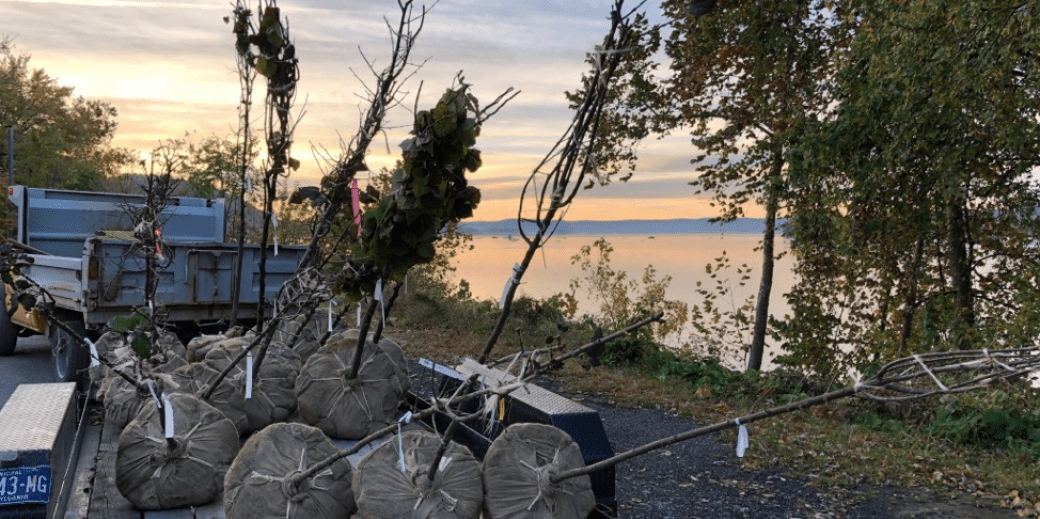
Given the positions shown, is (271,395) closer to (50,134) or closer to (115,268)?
(115,268)

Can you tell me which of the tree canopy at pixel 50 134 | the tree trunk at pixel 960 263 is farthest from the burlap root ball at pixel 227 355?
the tree canopy at pixel 50 134

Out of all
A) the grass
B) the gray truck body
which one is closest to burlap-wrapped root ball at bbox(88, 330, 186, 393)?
the grass

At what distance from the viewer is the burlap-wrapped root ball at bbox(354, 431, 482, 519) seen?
2.09m

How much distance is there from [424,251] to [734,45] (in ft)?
31.5

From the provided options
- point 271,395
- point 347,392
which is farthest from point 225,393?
point 347,392

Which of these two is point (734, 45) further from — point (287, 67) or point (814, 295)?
point (287, 67)

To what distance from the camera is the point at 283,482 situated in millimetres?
2203

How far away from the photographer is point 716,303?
1220 cm

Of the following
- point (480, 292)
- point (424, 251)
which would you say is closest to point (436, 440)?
point (424, 251)

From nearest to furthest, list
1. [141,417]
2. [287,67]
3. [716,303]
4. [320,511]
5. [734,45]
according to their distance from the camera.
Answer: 1. [320,511]
2. [141,417]
3. [287,67]
4. [734,45]
5. [716,303]

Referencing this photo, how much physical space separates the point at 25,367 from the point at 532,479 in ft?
30.1

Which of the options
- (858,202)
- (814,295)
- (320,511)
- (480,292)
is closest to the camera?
(320,511)

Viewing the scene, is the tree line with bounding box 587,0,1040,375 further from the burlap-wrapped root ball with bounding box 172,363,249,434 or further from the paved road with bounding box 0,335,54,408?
the paved road with bounding box 0,335,54,408

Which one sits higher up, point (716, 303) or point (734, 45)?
point (734, 45)
